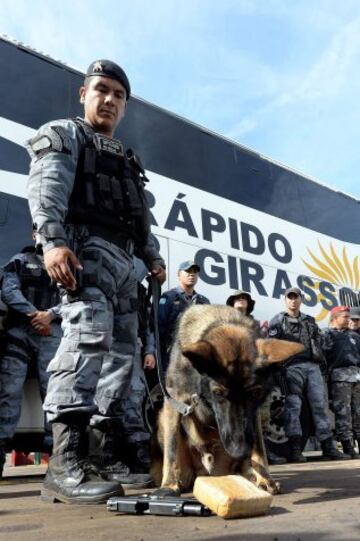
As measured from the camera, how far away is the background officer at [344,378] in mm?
5711

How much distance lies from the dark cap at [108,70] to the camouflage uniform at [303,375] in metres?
3.39

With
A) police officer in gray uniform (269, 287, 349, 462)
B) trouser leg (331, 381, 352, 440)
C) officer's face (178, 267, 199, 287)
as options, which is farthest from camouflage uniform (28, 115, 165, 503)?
trouser leg (331, 381, 352, 440)

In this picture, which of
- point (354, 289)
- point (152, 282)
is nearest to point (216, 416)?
point (152, 282)

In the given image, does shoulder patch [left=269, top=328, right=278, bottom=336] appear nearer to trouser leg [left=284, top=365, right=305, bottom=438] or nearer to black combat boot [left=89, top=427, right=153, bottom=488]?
trouser leg [left=284, top=365, right=305, bottom=438]

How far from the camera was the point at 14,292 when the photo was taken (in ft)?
11.8

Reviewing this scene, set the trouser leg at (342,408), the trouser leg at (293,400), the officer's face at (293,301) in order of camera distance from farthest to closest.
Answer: the trouser leg at (342,408) < the officer's face at (293,301) < the trouser leg at (293,400)

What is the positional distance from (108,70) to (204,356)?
1.50 metres

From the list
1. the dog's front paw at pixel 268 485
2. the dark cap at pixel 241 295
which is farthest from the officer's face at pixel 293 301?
the dog's front paw at pixel 268 485

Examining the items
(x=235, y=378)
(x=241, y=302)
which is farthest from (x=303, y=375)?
(x=235, y=378)

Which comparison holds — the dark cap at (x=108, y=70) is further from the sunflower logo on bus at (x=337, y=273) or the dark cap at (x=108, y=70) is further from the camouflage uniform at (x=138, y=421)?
the sunflower logo on bus at (x=337, y=273)

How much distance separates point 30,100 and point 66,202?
236 centimetres

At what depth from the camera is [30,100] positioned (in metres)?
4.31

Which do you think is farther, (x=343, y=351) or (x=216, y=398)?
(x=343, y=351)

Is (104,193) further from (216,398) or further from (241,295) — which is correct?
(241,295)
